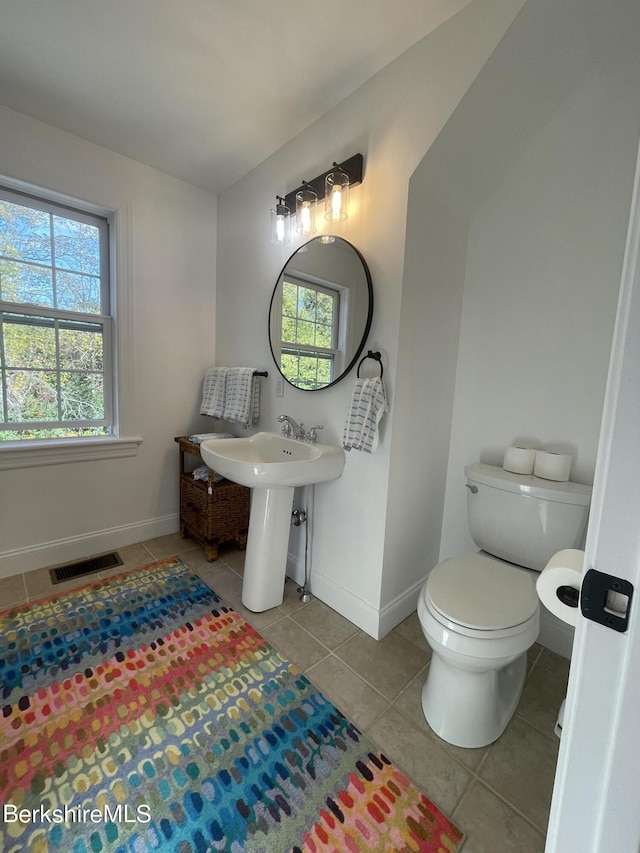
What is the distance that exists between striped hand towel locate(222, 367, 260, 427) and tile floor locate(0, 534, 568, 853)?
0.95 meters

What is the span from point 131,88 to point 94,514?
7.38 ft

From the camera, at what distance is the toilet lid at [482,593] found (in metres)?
1.12

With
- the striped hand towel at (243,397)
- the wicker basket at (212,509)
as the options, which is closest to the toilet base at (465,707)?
the wicker basket at (212,509)

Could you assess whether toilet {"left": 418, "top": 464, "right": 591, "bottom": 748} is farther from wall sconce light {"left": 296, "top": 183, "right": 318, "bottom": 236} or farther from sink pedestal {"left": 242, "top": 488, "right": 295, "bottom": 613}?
wall sconce light {"left": 296, "top": 183, "right": 318, "bottom": 236}

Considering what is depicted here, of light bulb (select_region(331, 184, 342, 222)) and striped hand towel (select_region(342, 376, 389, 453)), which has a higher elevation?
light bulb (select_region(331, 184, 342, 222))

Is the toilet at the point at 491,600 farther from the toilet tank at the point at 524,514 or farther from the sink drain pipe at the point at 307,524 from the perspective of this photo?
the sink drain pipe at the point at 307,524

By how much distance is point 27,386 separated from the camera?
79.3 inches

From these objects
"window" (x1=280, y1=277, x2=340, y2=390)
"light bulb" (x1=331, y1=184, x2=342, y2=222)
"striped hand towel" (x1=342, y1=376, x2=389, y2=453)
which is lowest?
"striped hand towel" (x1=342, y1=376, x2=389, y2=453)

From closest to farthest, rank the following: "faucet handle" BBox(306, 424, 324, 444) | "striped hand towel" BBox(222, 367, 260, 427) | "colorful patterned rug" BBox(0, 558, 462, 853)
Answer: "colorful patterned rug" BBox(0, 558, 462, 853)
"faucet handle" BBox(306, 424, 324, 444)
"striped hand towel" BBox(222, 367, 260, 427)

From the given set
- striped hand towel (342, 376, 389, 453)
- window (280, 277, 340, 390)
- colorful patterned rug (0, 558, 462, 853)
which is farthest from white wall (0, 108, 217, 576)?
striped hand towel (342, 376, 389, 453)

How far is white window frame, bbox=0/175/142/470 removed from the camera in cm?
195

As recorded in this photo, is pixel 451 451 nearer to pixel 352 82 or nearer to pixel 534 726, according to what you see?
pixel 534 726

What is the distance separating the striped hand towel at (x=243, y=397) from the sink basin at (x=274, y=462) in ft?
0.73

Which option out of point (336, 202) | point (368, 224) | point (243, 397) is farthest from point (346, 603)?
point (336, 202)
